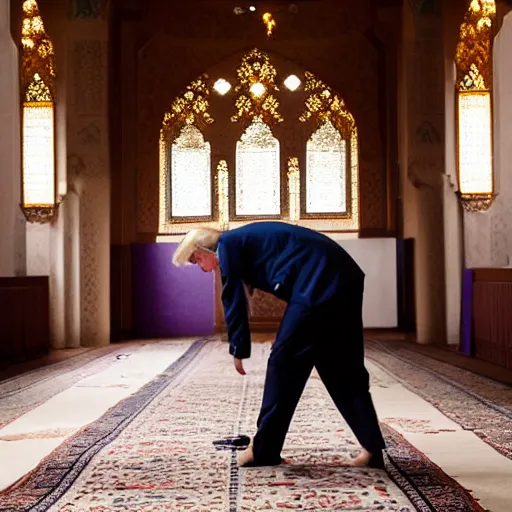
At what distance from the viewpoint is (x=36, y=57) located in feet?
46.7

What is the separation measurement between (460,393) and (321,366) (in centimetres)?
361

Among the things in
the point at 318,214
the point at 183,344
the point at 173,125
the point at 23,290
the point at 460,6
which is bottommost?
the point at 183,344

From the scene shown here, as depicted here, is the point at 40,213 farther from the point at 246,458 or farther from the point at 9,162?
the point at 246,458

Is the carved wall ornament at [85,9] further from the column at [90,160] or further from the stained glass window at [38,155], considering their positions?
the stained glass window at [38,155]

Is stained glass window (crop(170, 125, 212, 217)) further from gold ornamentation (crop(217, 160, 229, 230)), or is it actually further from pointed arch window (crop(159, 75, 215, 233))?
gold ornamentation (crop(217, 160, 229, 230))

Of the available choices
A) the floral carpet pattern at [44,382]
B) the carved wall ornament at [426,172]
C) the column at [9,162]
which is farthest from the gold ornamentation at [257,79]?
the floral carpet pattern at [44,382]

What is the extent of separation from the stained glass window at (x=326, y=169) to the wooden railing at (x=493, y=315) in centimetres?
555

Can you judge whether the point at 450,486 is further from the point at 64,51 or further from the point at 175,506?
the point at 64,51

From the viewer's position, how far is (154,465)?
474cm

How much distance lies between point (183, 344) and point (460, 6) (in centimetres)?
623

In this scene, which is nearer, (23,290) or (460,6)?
(23,290)

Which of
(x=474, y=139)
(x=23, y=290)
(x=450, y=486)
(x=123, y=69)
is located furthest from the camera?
(x=123, y=69)

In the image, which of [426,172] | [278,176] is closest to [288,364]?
[426,172]

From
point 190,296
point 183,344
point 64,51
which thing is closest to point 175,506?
point 183,344
